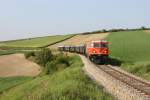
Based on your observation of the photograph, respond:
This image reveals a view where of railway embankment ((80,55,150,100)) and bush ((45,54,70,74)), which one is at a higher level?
railway embankment ((80,55,150,100))

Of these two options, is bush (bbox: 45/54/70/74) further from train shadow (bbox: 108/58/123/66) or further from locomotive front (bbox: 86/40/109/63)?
train shadow (bbox: 108/58/123/66)

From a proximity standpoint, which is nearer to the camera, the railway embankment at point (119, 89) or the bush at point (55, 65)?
the railway embankment at point (119, 89)

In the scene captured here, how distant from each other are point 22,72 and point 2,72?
87.8 inches

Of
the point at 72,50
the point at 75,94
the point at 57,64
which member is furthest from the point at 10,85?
the point at 72,50

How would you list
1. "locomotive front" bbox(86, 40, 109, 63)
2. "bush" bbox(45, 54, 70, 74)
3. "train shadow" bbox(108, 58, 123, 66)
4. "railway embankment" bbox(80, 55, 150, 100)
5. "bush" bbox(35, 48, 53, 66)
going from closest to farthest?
"railway embankment" bbox(80, 55, 150, 100), "bush" bbox(45, 54, 70, 74), "train shadow" bbox(108, 58, 123, 66), "locomotive front" bbox(86, 40, 109, 63), "bush" bbox(35, 48, 53, 66)

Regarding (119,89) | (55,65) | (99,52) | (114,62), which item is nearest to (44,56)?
(99,52)

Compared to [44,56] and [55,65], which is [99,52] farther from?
[44,56]

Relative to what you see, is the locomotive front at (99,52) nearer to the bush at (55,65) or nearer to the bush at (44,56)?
the bush at (55,65)

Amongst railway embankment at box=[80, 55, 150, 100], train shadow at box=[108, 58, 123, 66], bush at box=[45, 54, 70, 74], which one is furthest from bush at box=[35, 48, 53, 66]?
railway embankment at box=[80, 55, 150, 100]

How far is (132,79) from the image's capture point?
29016mm

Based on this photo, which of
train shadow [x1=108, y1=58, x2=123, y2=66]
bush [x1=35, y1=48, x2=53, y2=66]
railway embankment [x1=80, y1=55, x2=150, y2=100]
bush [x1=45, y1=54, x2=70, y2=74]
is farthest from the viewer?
bush [x1=35, y1=48, x2=53, y2=66]

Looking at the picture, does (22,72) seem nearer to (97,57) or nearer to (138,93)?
(97,57)

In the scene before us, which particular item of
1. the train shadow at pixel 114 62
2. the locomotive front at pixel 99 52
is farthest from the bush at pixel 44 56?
the train shadow at pixel 114 62

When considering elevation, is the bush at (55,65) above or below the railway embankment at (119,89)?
below
